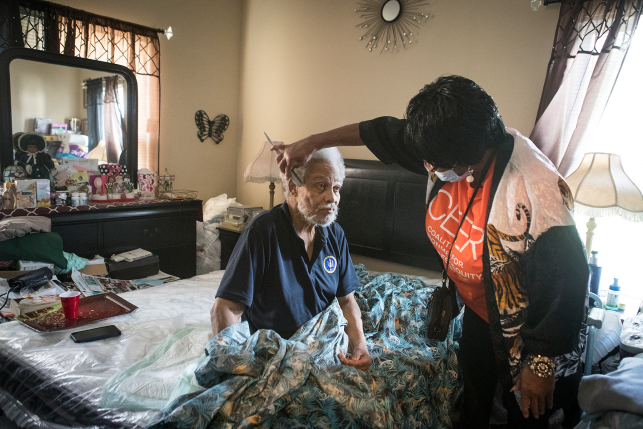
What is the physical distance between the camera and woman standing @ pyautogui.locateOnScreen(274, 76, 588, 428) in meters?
0.95

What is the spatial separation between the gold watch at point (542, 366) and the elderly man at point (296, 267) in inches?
19.8

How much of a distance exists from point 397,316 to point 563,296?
0.95 meters

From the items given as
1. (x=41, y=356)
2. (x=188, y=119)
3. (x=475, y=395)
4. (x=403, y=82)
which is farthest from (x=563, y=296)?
(x=188, y=119)

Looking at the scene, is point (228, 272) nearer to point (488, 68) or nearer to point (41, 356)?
point (41, 356)

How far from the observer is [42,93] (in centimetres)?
272

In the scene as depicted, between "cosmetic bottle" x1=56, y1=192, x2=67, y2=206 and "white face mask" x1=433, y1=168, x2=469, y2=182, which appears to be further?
"cosmetic bottle" x1=56, y1=192, x2=67, y2=206

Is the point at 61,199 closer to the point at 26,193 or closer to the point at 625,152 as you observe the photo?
the point at 26,193

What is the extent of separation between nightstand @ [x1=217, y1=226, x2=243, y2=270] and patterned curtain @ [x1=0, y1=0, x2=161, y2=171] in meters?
A: 0.81

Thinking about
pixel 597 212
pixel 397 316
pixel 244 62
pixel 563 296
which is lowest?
pixel 397 316

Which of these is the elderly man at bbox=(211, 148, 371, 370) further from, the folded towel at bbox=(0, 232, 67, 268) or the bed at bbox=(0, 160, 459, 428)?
the folded towel at bbox=(0, 232, 67, 268)

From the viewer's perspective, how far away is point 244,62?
3832mm

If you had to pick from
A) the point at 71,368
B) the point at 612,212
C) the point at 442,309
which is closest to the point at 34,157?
the point at 71,368

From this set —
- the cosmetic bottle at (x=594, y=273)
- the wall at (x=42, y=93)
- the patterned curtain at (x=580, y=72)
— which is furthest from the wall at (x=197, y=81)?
the cosmetic bottle at (x=594, y=273)

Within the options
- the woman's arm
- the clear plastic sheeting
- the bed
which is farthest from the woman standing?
the clear plastic sheeting
